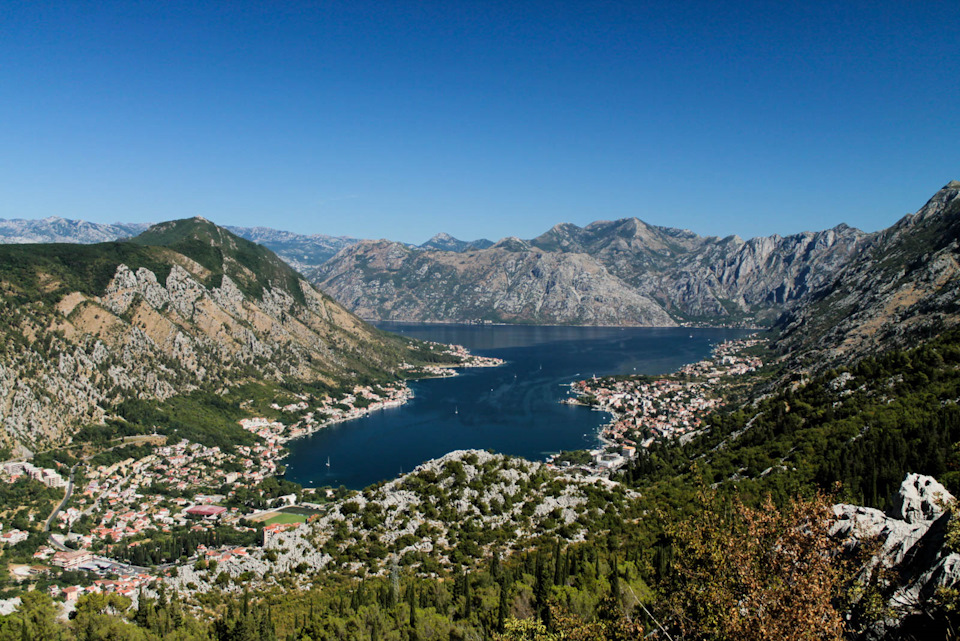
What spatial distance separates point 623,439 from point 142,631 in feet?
266

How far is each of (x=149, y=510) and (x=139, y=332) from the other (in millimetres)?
61033

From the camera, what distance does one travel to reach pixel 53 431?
88.9m

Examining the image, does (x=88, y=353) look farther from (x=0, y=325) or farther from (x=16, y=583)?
(x=16, y=583)

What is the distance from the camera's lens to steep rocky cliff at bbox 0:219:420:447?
95188 millimetres

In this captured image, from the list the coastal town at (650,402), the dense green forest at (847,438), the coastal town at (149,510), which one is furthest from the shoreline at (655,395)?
the coastal town at (149,510)

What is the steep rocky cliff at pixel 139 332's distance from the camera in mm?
95188

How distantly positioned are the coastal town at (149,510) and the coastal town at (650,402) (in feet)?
134

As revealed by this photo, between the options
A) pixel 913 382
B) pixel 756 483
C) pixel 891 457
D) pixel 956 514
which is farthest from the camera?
pixel 913 382

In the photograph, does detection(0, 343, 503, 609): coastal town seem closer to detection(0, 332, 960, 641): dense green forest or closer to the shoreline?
detection(0, 332, 960, 641): dense green forest

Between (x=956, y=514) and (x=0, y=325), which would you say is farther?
(x=0, y=325)

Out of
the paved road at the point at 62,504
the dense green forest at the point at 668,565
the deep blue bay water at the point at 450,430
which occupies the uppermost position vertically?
the dense green forest at the point at 668,565

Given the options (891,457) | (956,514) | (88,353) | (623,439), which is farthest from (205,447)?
(956,514)

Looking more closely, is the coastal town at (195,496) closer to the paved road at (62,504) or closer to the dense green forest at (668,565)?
the paved road at (62,504)

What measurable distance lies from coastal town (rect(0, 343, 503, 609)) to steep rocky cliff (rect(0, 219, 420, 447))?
15.4 meters
